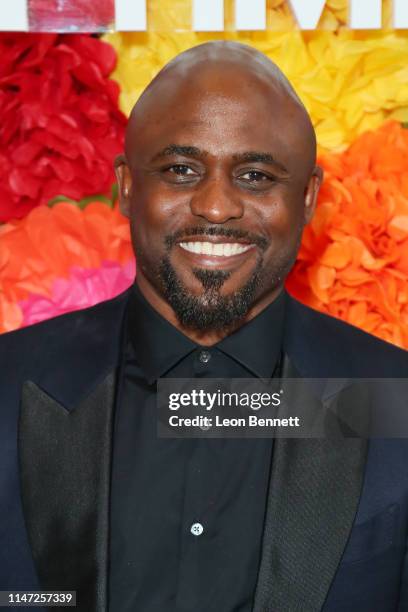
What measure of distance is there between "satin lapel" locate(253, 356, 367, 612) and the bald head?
1.42 feet

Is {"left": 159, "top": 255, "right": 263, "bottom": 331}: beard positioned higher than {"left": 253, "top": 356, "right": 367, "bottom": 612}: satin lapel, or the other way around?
{"left": 159, "top": 255, "right": 263, "bottom": 331}: beard

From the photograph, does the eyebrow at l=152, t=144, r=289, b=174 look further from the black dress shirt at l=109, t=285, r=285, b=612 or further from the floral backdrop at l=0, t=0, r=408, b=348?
the floral backdrop at l=0, t=0, r=408, b=348

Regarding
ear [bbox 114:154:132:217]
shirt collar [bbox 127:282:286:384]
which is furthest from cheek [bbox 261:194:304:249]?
ear [bbox 114:154:132:217]

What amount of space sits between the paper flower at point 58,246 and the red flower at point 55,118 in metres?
0.04

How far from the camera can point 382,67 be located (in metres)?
2.19

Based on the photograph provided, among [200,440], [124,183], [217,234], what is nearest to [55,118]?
[124,183]

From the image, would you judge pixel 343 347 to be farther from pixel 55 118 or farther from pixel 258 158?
pixel 55 118

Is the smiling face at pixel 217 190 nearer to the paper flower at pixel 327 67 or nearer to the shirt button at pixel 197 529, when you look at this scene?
the shirt button at pixel 197 529

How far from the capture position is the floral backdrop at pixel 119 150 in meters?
2.13

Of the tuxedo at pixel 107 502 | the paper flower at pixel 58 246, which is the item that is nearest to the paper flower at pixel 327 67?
the paper flower at pixel 58 246

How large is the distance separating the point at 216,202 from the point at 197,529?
0.45 metres

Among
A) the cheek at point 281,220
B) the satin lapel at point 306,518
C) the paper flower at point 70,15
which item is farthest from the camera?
the paper flower at point 70,15

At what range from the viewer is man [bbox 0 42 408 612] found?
58.7 inches

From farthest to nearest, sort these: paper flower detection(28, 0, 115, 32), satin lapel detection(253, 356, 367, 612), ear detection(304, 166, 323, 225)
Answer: paper flower detection(28, 0, 115, 32) → ear detection(304, 166, 323, 225) → satin lapel detection(253, 356, 367, 612)
